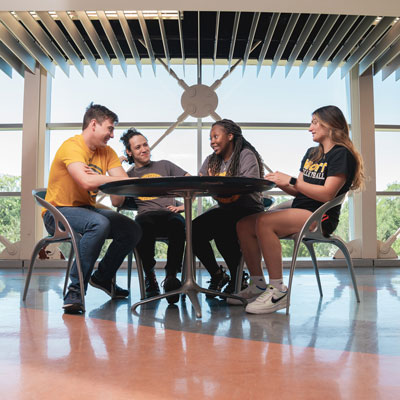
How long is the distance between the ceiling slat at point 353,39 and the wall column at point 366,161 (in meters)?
0.60

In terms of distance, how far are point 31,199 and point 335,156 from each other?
484cm

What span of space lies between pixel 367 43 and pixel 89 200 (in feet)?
13.7

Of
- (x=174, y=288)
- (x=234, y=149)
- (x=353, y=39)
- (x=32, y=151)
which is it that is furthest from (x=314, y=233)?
(x=32, y=151)

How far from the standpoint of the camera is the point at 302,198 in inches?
104

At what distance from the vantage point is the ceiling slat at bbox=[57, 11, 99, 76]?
4.84m

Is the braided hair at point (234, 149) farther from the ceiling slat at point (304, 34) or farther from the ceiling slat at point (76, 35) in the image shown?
the ceiling slat at point (76, 35)

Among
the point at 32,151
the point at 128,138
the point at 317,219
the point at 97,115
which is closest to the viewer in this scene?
the point at 317,219

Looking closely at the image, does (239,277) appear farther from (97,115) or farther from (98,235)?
(97,115)

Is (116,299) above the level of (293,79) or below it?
below

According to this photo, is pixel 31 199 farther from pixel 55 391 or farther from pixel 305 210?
pixel 55 391

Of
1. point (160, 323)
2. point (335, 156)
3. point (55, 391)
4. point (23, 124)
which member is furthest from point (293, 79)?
point (55, 391)

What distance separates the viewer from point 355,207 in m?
6.51

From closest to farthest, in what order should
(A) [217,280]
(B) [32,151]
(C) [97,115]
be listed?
(C) [97,115] < (A) [217,280] < (B) [32,151]

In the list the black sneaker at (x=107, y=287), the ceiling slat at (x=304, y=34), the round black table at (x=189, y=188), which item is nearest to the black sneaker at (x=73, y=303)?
the round black table at (x=189, y=188)
